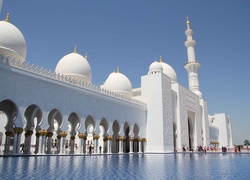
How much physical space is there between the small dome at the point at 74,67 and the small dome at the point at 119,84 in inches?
120

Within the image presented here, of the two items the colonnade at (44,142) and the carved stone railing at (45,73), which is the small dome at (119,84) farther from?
the colonnade at (44,142)

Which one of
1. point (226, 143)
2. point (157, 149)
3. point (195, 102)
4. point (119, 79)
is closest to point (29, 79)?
point (119, 79)

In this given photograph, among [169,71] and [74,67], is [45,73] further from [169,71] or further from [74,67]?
[169,71]

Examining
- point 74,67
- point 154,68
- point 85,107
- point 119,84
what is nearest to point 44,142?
point 85,107

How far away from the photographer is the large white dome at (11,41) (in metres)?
11.9

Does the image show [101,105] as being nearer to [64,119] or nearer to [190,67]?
[64,119]

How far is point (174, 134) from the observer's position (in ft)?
68.0

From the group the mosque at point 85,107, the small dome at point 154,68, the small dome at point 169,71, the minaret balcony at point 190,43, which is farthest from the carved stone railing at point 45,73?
the minaret balcony at point 190,43

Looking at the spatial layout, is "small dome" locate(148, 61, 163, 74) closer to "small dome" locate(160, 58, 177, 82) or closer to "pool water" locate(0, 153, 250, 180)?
"small dome" locate(160, 58, 177, 82)

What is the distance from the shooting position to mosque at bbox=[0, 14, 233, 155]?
10617 millimetres

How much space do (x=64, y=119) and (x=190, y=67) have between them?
1944 cm

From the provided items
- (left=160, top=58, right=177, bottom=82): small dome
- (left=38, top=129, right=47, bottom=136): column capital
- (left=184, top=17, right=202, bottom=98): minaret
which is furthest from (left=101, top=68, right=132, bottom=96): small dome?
(left=184, top=17, right=202, bottom=98): minaret

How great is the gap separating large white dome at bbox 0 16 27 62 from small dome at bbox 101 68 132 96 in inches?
307

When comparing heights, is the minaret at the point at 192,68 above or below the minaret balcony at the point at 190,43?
below
